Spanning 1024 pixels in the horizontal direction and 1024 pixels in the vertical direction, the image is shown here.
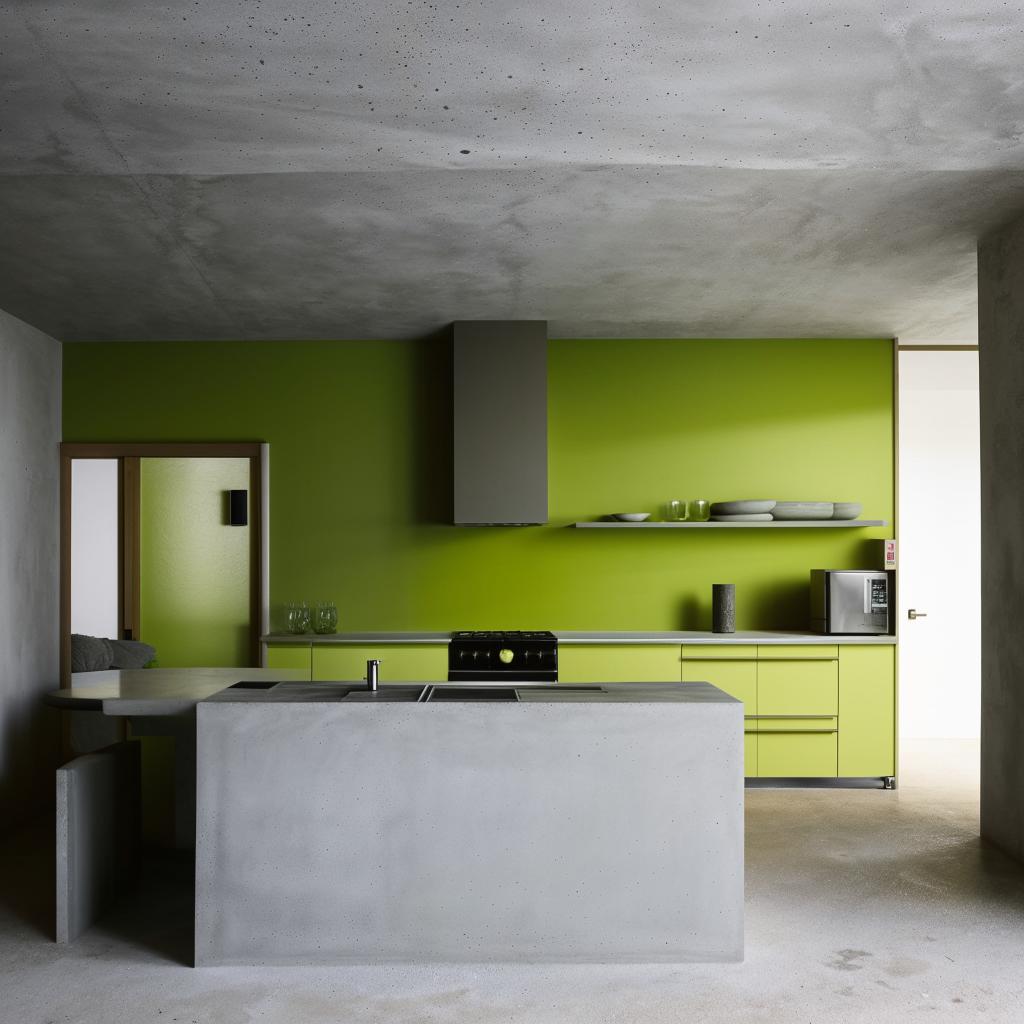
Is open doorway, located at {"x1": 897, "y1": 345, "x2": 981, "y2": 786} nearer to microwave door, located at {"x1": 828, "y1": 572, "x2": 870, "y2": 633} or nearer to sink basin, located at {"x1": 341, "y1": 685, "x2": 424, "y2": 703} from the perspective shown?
microwave door, located at {"x1": 828, "y1": 572, "x2": 870, "y2": 633}

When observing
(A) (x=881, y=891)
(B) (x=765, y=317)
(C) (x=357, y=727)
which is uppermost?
(B) (x=765, y=317)

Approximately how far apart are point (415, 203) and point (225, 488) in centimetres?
304

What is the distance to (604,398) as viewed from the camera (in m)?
6.48

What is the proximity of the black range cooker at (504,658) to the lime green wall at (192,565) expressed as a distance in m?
1.49

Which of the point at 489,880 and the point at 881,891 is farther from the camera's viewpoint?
the point at 881,891

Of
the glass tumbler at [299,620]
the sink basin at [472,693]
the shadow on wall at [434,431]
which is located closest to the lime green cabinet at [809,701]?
the shadow on wall at [434,431]

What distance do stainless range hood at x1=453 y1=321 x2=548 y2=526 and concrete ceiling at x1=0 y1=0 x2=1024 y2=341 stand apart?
1.29 ft

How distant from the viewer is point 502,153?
3471 mm

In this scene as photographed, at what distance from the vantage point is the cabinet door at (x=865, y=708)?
5945 mm

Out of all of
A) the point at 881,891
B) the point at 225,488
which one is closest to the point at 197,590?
the point at 225,488

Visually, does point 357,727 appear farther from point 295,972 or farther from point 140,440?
point 140,440

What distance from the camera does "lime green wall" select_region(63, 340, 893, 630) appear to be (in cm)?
642

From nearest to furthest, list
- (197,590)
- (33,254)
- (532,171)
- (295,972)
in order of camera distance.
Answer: (295,972)
(532,171)
(33,254)
(197,590)

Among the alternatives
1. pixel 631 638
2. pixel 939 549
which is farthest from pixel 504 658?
pixel 939 549
